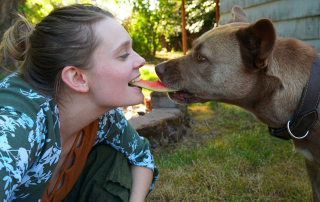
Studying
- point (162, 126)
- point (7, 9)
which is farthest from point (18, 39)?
point (7, 9)

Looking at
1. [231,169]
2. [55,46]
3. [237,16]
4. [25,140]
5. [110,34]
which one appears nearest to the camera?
[25,140]

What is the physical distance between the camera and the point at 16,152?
1.25 metres

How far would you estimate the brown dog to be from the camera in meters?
2.11

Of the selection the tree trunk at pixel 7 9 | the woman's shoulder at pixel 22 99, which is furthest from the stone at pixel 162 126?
the tree trunk at pixel 7 9

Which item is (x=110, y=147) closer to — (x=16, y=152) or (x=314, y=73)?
(x=16, y=152)

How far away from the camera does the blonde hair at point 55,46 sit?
1.72m

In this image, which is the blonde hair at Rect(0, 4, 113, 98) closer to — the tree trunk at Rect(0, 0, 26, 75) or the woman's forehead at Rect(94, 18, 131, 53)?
the woman's forehead at Rect(94, 18, 131, 53)

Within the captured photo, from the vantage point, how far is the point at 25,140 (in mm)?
1312

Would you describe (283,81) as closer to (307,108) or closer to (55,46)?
(307,108)

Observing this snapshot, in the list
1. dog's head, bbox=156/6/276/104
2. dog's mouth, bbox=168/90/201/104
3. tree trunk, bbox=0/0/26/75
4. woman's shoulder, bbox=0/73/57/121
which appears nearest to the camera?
woman's shoulder, bbox=0/73/57/121

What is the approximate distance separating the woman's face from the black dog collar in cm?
119

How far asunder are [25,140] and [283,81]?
5.87 ft

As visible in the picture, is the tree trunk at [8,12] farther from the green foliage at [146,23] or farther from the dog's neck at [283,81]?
the green foliage at [146,23]

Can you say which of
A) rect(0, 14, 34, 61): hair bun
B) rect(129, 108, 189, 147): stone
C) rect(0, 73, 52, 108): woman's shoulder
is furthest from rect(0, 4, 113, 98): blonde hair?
rect(129, 108, 189, 147): stone
